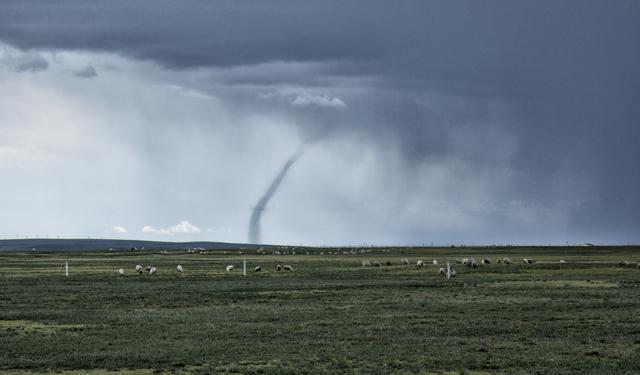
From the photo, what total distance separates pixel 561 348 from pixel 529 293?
2497 centimetres

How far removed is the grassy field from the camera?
24.3 meters

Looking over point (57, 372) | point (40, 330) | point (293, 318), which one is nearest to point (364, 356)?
point (57, 372)

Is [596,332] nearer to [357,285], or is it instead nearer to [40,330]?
[40,330]

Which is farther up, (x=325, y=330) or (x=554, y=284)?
(x=554, y=284)

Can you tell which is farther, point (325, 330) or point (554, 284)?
point (554, 284)

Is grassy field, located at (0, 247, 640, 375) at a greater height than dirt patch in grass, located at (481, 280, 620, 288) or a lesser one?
lesser

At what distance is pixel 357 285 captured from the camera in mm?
60500

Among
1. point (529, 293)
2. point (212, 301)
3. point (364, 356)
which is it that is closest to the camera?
point (364, 356)

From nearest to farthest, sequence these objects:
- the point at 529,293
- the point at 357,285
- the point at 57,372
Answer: the point at 57,372
the point at 529,293
the point at 357,285

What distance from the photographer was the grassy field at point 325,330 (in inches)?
957

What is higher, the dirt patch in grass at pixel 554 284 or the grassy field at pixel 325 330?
the dirt patch in grass at pixel 554 284

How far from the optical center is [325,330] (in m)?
32.3

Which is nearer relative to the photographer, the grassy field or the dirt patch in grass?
the grassy field

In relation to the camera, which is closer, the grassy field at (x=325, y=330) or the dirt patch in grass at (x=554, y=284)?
the grassy field at (x=325, y=330)
